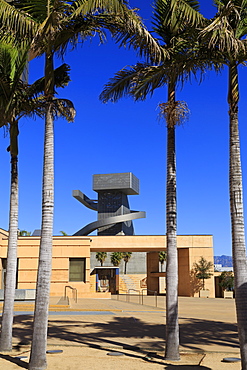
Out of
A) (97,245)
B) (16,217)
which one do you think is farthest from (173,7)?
(97,245)

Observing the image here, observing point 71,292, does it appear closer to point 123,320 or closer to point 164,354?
point 123,320

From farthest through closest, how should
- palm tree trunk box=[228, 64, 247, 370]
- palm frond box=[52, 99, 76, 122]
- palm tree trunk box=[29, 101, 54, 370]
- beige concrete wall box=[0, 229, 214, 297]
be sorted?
beige concrete wall box=[0, 229, 214, 297]
palm frond box=[52, 99, 76, 122]
palm tree trunk box=[29, 101, 54, 370]
palm tree trunk box=[228, 64, 247, 370]

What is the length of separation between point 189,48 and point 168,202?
390cm

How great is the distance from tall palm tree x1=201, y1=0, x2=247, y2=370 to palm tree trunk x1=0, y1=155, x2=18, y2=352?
5828mm

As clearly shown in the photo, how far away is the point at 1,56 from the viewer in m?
11.1

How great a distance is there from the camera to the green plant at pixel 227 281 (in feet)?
122

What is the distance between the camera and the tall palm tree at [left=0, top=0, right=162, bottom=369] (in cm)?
941

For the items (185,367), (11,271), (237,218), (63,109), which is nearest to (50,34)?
(63,109)

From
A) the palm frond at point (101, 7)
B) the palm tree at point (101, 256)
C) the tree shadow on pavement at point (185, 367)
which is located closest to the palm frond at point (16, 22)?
the palm frond at point (101, 7)

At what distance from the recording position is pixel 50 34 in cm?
981

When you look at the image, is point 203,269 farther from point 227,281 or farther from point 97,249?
point 97,249

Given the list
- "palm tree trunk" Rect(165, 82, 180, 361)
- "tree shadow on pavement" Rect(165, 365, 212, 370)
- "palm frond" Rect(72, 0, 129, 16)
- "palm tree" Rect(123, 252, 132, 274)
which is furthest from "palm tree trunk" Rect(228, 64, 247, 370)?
"palm tree" Rect(123, 252, 132, 274)

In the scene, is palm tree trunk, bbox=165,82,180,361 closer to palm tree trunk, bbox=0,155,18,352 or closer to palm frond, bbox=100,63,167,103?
palm frond, bbox=100,63,167,103

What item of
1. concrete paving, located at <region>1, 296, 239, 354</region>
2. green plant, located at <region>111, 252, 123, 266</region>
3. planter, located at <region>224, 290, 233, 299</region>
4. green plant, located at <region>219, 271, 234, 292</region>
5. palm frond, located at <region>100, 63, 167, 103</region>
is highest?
palm frond, located at <region>100, 63, 167, 103</region>
